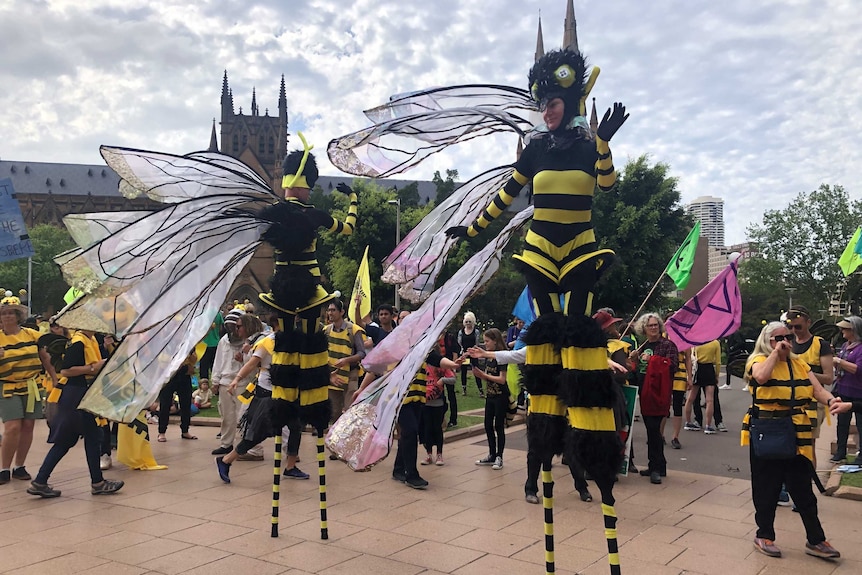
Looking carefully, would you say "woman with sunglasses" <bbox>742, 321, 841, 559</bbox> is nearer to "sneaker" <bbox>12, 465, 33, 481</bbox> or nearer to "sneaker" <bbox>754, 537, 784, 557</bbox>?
"sneaker" <bbox>754, 537, 784, 557</bbox>

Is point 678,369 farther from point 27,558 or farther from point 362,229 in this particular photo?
point 362,229

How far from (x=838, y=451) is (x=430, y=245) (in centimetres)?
718

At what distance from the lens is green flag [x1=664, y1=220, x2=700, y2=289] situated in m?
9.39

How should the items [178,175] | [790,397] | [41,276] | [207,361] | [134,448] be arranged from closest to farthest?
[178,175] → [790,397] → [134,448] → [207,361] → [41,276]

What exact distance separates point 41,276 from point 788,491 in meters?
70.7

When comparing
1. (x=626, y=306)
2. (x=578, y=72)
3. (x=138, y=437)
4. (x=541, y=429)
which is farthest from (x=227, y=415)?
(x=626, y=306)

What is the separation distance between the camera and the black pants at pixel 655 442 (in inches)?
315

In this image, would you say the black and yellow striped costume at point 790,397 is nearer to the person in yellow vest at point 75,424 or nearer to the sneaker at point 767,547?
the sneaker at point 767,547

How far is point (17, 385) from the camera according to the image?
772 cm

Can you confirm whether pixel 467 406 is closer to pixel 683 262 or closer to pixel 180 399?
pixel 180 399

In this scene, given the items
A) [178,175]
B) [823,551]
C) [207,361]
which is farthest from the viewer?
[207,361]

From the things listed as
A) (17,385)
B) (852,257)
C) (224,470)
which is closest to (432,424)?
(224,470)

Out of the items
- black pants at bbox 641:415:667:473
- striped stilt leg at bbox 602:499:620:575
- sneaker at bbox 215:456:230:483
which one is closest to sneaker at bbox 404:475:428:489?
sneaker at bbox 215:456:230:483

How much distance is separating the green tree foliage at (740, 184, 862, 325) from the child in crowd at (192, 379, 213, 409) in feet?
174
